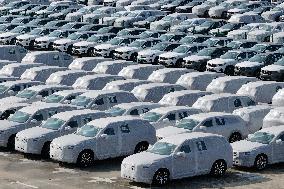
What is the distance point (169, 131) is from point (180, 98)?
556 centimetres

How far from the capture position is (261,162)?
30.9m

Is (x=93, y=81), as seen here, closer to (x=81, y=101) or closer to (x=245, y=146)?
(x=81, y=101)

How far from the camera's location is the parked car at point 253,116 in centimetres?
3575

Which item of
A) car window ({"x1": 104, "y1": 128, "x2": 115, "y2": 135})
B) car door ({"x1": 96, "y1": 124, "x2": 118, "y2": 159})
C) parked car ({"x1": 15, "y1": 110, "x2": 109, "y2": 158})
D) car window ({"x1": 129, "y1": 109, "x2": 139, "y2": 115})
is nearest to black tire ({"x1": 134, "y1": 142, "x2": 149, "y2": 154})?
car door ({"x1": 96, "y1": 124, "x2": 118, "y2": 159})

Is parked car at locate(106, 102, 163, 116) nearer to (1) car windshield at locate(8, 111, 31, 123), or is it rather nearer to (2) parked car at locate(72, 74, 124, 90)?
(1) car windshield at locate(8, 111, 31, 123)

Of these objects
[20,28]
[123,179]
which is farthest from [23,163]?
[20,28]

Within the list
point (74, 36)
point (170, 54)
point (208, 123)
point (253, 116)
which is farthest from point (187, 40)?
point (208, 123)

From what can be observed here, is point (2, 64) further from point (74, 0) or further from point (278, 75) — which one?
point (74, 0)

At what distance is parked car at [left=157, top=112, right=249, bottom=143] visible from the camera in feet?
109

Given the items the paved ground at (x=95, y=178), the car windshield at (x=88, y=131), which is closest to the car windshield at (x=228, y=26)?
the paved ground at (x=95, y=178)

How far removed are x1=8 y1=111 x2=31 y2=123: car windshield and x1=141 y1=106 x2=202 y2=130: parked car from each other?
170 inches

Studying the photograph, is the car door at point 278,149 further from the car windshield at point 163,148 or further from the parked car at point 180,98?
the parked car at point 180,98

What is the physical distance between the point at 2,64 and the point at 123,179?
21.6 metres

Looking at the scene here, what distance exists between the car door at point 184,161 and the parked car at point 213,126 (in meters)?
3.16
